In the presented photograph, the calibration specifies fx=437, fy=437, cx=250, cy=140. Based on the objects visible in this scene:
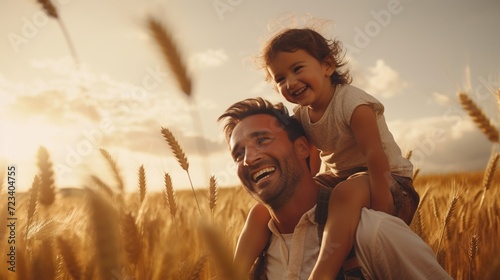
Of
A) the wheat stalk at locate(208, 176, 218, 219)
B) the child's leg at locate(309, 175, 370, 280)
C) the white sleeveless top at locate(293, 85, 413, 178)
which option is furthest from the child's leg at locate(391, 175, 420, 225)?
the wheat stalk at locate(208, 176, 218, 219)

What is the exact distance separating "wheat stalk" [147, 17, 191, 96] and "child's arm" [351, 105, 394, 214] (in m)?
0.89

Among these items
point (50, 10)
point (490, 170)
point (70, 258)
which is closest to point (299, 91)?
point (50, 10)

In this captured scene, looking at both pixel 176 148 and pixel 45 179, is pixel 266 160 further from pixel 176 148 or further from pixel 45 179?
pixel 45 179

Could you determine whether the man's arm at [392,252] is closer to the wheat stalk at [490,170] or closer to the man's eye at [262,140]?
the man's eye at [262,140]

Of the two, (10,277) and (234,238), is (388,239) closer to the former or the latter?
(234,238)

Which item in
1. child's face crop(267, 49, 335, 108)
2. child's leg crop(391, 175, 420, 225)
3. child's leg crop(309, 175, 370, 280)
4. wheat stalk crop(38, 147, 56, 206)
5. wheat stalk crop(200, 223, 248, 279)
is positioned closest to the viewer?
wheat stalk crop(200, 223, 248, 279)

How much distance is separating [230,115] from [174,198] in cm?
50

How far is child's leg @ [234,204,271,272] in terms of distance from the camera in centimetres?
186

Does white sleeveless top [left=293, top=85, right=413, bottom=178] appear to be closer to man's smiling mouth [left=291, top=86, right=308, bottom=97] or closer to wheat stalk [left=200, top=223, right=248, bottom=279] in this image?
man's smiling mouth [left=291, top=86, right=308, bottom=97]

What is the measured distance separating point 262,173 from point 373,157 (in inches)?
18.9

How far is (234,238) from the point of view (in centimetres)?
223

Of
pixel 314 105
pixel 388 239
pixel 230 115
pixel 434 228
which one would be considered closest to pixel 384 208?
pixel 388 239

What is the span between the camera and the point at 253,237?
6.24ft

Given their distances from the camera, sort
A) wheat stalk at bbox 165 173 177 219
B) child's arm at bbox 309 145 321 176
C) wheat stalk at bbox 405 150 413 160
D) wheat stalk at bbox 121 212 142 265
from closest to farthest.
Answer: wheat stalk at bbox 121 212 142 265 < wheat stalk at bbox 165 173 177 219 < child's arm at bbox 309 145 321 176 < wheat stalk at bbox 405 150 413 160
